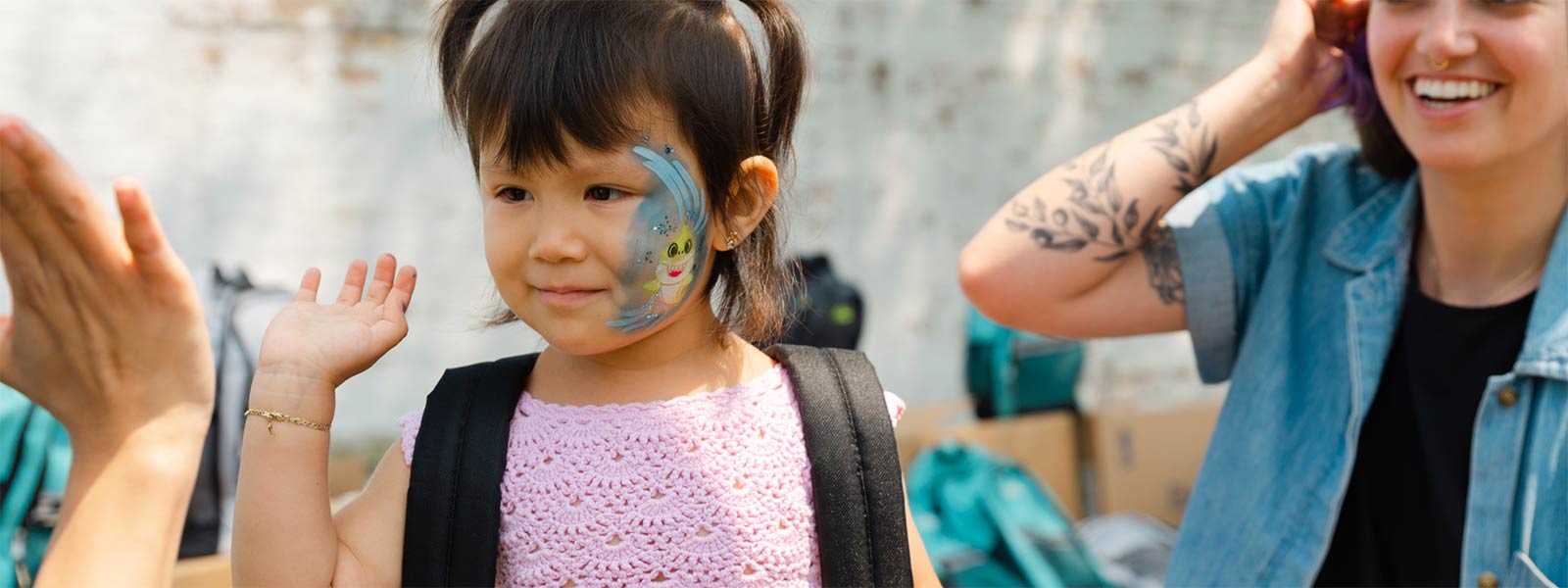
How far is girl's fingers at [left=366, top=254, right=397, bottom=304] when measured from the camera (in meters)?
Answer: 1.47

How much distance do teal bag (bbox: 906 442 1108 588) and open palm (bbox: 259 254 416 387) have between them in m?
2.50

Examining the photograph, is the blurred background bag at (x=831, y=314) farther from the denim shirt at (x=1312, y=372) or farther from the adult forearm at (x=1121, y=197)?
the denim shirt at (x=1312, y=372)

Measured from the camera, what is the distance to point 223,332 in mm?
2850

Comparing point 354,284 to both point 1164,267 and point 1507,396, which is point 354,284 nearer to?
point 1164,267

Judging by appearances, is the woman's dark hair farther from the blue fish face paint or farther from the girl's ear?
the blue fish face paint

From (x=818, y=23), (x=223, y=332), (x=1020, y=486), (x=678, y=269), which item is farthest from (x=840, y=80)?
(x=678, y=269)

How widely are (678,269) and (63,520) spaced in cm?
81

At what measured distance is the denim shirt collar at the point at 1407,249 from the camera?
5.78ft

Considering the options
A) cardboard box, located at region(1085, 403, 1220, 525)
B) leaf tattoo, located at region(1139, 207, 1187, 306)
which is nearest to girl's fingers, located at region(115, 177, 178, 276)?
leaf tattoo, located at region(1139, 207, 1187, 306)

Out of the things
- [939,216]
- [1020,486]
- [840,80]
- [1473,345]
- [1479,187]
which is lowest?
[1020,486]

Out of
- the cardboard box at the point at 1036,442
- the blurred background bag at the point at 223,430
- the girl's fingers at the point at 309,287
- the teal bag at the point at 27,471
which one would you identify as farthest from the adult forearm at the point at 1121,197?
the cardboard box at the point at 1036,442

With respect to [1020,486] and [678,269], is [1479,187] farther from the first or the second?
[1020,486]

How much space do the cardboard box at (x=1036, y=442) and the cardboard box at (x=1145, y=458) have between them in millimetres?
67

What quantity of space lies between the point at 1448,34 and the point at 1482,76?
0.26ft
